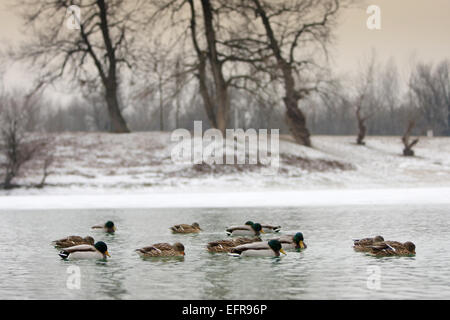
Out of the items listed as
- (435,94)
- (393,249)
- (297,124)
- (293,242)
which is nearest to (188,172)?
(297,124)

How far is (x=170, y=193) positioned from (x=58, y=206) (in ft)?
22.8

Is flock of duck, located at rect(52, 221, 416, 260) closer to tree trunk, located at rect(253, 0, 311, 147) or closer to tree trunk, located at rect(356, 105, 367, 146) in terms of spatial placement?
tree trunk, located at rect(253, 0, 311, 147)

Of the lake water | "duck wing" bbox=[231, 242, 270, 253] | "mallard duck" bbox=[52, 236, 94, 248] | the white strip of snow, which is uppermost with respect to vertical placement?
"duck wing" bbox=[231, 242, 270, 253]

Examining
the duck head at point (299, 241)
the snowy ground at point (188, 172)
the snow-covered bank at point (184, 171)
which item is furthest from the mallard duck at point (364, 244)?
the snow-covered bank at point (184, 171)

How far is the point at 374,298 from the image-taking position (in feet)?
30.8

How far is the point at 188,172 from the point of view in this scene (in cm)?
3472

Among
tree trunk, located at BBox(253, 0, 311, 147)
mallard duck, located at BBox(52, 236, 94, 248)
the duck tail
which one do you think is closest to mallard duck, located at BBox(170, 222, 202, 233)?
mallard duck, located at BBox(52, 236, 94, 248)

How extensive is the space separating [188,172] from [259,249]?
21.8m

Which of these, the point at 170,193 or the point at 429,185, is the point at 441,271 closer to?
the point at 170,193

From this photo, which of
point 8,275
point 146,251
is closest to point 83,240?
point 146,251

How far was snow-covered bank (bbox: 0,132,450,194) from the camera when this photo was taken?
3225 cm

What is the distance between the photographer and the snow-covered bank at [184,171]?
106 ft

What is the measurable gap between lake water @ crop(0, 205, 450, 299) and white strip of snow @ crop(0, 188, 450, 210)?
17.5 feet

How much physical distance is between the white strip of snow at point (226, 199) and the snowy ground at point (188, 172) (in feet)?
1.83
